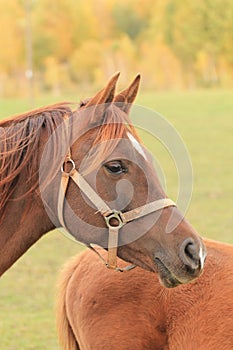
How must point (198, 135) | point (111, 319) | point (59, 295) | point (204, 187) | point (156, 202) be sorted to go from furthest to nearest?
point (198, 135) < point (204, 187) < point (59, 295) < point (111, 319) < point (156, 202)

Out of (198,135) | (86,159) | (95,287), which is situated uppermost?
(86,159)

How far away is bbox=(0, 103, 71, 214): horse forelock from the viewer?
2816 mm

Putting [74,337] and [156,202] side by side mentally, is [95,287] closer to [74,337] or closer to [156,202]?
[74,337]

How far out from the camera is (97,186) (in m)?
2.71

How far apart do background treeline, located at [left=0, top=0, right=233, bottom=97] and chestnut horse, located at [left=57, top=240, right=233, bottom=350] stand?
42.1 meters

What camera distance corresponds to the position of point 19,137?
9.29 ft

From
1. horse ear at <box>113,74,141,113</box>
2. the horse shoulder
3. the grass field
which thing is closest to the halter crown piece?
horse ear at <box>113,74,141,113</box>

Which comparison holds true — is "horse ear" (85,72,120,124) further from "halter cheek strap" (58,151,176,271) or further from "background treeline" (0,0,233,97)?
"background treeline" (0,0,233,97)

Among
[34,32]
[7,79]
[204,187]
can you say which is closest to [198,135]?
[204,187]

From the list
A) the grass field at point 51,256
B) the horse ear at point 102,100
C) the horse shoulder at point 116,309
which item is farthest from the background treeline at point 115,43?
the horse ear at point 102,100

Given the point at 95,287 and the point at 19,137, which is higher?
the point at 19,137

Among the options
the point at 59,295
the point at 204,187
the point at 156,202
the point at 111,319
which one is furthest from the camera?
the point at 204,187

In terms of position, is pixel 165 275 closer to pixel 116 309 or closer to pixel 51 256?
pixel 116 309

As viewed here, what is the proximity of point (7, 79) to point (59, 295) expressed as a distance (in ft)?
186
